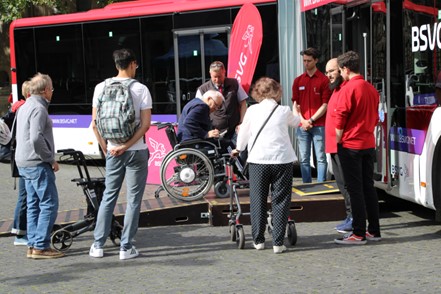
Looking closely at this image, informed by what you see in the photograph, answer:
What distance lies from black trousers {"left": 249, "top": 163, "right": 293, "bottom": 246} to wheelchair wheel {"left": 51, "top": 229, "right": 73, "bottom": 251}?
1.74m

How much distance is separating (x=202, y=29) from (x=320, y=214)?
586 cm

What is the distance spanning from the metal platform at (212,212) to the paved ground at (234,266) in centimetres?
24

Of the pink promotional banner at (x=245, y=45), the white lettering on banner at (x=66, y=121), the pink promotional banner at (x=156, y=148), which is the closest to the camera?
the pink promotional banner at (x=156, y=148)

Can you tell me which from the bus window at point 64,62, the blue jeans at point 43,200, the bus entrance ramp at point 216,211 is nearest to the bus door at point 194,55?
the bus window at point 64,62

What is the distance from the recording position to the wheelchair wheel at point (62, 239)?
26.2ft

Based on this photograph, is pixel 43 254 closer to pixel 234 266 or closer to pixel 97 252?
pixel 97 252

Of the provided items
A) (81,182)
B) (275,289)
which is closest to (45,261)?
(81,182)

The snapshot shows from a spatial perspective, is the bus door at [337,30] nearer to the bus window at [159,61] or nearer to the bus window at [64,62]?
the bus window at [159,61]

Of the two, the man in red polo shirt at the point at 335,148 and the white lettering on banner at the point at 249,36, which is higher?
the white lettering on banner at the point at 249,36

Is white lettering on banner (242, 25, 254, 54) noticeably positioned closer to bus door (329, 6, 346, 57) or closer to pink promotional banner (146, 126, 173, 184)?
bus door (329, 6, 346, 57)

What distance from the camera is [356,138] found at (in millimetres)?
7969

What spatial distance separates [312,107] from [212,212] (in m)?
2.24

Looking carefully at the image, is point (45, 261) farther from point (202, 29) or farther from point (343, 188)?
point (202, 29)

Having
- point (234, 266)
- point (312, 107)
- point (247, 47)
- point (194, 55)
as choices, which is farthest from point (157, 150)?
point (234, 266)
